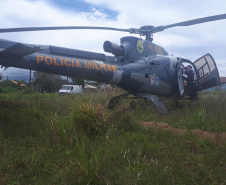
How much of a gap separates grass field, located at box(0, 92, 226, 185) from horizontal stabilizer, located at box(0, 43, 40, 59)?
1.42 meters

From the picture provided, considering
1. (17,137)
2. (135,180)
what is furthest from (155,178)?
(17,137)

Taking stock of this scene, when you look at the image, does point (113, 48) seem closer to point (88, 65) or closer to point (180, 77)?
point (88, 65)

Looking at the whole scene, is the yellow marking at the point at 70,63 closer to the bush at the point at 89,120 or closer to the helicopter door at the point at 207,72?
the bush at the point at 89,120

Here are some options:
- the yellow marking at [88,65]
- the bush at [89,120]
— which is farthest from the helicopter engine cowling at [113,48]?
the bush at [89,120]

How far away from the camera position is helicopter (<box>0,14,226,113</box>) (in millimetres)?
6105

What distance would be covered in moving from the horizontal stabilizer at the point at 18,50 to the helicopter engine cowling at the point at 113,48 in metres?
2.83

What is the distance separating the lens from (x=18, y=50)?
5.19 meters

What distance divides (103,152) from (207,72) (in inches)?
274

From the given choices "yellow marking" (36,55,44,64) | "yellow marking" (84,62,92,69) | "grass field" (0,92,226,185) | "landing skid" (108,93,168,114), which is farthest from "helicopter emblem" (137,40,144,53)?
"grass field" (0,92,226,185)

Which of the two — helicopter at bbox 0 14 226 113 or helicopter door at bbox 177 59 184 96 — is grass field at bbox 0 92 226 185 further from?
helicopter door at bbox 177 59 184 96

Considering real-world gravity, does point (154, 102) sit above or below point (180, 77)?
below

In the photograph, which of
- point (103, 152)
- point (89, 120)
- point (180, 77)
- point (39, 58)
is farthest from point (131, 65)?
point (103, 152)

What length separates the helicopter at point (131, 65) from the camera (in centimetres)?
611

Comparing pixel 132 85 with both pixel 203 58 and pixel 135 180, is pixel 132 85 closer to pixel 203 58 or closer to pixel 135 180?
pixel 203 58
